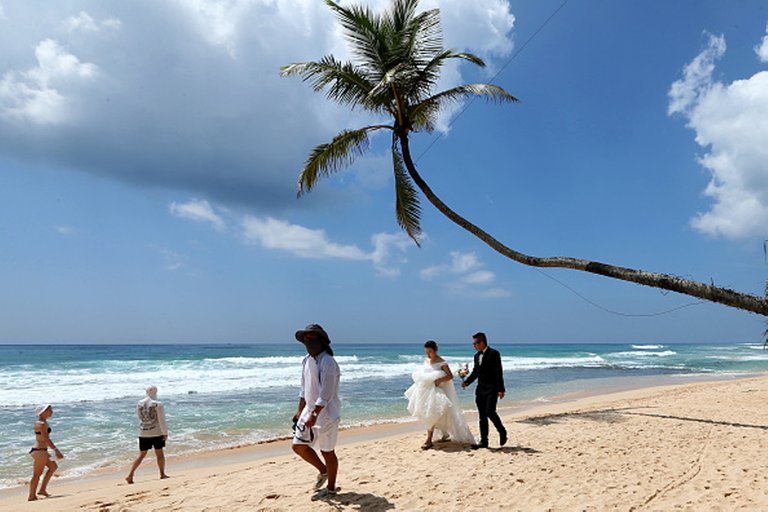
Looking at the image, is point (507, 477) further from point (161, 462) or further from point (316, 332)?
point (161, 462)

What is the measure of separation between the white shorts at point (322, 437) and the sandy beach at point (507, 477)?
0.62 m

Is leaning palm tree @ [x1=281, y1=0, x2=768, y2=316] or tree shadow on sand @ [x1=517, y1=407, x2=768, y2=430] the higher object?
leaning palm tree @ [x1=281, y1=0, x2=768, y2=316]

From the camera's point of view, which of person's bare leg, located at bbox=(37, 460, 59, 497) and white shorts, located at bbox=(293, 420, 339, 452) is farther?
person's bare leg, located at bbox=(37, 460, 59, 497)

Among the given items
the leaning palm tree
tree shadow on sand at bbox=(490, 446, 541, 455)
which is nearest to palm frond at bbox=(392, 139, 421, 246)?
the leaning palm tree

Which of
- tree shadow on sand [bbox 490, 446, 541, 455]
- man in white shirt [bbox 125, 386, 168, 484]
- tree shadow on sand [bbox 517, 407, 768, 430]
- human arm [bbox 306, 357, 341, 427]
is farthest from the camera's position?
tree shadow on sand [bbox 517, 407, 768, 430]

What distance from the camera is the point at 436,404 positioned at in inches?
264

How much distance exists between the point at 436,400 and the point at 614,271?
3951mm

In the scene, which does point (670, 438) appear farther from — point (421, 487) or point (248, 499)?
point (248, 499)

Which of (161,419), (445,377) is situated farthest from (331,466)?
(161,419)

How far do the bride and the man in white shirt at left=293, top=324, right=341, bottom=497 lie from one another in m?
2.28

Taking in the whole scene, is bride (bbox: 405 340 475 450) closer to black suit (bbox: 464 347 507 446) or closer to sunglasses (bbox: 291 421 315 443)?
black suit (bbox: 464 347 507 446)

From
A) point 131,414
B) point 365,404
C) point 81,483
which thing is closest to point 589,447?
point 81,483

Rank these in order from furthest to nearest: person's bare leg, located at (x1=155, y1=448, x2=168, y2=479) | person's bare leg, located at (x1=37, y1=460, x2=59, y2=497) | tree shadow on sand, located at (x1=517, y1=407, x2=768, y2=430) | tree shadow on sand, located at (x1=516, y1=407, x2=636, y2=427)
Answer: tree shadow on sand, located at (x1=516, y1=407, x2=636, y2=427) → tree shadow on sand, located at (x1=517, y1=407, x2=768, y2=430) → person's bare leg, located at (x1=155, y1=448, x2=168, y2=479) → person's bare leg, located at (x1=37, y1=460, x2=59, y2=497)

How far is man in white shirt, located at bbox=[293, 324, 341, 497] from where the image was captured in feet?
14.7
